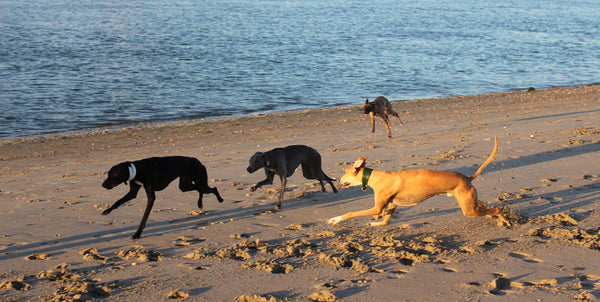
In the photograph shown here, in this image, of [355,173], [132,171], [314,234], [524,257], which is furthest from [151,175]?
[524,257]

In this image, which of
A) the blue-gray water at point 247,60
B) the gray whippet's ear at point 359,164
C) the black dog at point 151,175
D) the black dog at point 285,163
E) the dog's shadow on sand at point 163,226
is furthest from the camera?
the blue-gray water at point 247,60

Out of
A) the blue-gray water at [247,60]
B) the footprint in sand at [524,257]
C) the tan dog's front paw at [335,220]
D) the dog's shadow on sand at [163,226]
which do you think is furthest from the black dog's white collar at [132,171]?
the blue-gray water at [247,60]

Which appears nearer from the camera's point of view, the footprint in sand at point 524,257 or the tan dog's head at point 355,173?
the footprint in sand at point 524,257

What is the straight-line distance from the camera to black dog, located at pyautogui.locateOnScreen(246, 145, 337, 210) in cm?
791

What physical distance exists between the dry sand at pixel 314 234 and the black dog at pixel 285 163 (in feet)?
1.03

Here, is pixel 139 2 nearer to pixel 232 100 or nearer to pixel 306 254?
pixel 232 100

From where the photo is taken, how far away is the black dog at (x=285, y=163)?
791cm

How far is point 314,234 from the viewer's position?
22.4ft

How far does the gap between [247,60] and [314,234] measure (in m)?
26.0

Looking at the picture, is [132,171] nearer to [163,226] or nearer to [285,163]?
[163,226]

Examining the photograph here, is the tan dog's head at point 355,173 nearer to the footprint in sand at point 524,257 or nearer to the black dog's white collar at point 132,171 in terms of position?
Answer: the footprint in sand at point 524,257

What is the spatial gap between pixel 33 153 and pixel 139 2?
6744 cm

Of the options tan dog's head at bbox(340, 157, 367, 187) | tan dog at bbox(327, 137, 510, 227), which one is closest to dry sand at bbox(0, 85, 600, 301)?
tan dog at bbox(327, 137, 510, 227)

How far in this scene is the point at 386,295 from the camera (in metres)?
5.06
